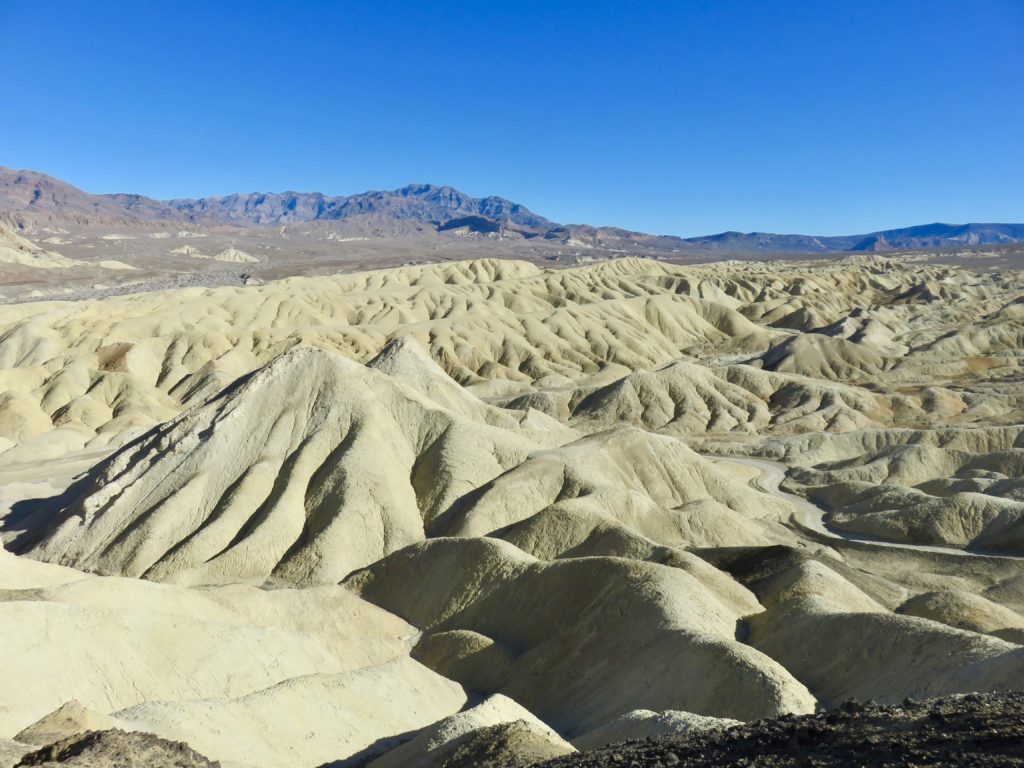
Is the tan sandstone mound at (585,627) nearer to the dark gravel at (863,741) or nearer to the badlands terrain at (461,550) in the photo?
the badlands terrain at (461,550)

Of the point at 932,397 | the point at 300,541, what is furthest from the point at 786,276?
the point at 300,541

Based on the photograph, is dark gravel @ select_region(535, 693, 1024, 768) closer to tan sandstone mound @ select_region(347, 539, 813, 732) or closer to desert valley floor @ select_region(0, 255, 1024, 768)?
desert valley floor @ select_region(0, 255, 1024, 768)

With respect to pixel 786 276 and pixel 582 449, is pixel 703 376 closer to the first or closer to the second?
pixel 582 449

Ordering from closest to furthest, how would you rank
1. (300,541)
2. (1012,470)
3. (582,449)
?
(300,541), (582,449), (1012,470)

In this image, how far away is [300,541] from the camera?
41.1 meters

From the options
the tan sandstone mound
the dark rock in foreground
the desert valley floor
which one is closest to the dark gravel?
the desert valley floor

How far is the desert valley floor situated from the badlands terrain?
159 millimetres

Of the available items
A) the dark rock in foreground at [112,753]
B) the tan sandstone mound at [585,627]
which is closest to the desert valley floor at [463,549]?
the tan sandstone mound at [585,627]

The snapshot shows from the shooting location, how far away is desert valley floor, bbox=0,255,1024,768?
76.6 feet

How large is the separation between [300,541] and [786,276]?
169 m

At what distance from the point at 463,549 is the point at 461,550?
11 cm

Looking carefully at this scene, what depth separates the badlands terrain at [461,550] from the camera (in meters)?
23.1

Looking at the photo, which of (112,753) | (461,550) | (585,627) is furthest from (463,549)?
(112,753)

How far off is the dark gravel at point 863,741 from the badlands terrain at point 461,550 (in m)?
1.49
